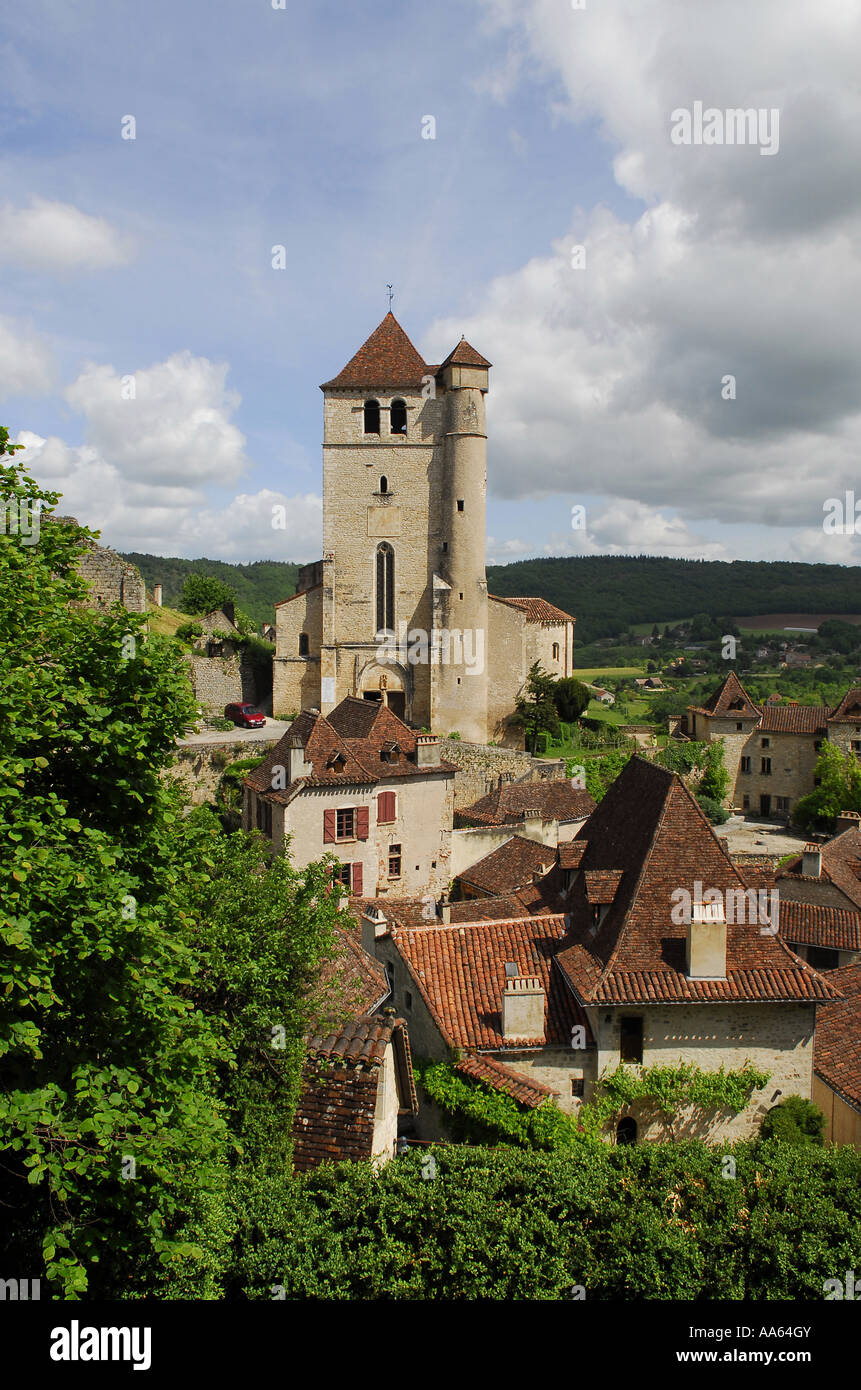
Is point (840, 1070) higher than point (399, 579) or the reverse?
the reverse

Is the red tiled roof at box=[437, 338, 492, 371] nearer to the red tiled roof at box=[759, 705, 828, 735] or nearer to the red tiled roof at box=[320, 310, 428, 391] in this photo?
the red tiled roof at box=[320, 310, 428, 391]

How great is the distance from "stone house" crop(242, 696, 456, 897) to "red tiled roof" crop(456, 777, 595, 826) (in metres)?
4.36

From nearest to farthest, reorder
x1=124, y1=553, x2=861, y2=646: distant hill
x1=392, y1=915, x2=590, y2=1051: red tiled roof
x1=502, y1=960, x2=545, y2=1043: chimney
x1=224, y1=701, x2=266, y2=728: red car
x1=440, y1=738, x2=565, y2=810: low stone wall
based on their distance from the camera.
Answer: x1=502, y1=960, x2=545, y2=1043: chimney
x1=392, y1=915, x2=590, y2=1051: red tiled roof
x1=440, y1=738, x2=565, y2=810: low stone wall
x1=224, y1=701, x2=266, y2=728: red car
x1=124, y1=553, x2=861, y2=646: distant hill

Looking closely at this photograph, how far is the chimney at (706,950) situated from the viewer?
16656mm

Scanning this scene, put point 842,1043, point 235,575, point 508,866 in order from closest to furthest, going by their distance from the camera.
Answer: point 842,1043, point 508,866, point 235,575

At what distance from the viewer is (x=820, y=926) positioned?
90.3 feet

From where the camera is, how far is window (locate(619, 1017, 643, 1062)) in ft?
54.5

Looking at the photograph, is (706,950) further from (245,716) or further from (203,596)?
(203,596)

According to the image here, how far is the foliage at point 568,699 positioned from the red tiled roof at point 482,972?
104 ft

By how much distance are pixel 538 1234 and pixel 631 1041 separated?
22.6ft

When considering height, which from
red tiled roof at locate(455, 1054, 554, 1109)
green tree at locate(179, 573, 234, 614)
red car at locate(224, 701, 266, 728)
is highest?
green tree at locate(179, 573, 234, 614)

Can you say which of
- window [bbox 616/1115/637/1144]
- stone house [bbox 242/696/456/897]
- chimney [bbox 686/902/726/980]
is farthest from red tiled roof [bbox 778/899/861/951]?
window [bbox 616/1115/637/1144]

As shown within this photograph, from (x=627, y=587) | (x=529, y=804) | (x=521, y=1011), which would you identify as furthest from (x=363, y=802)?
(x=627, y=587)

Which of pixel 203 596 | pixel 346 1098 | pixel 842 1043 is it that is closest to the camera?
pixel 346 1098
